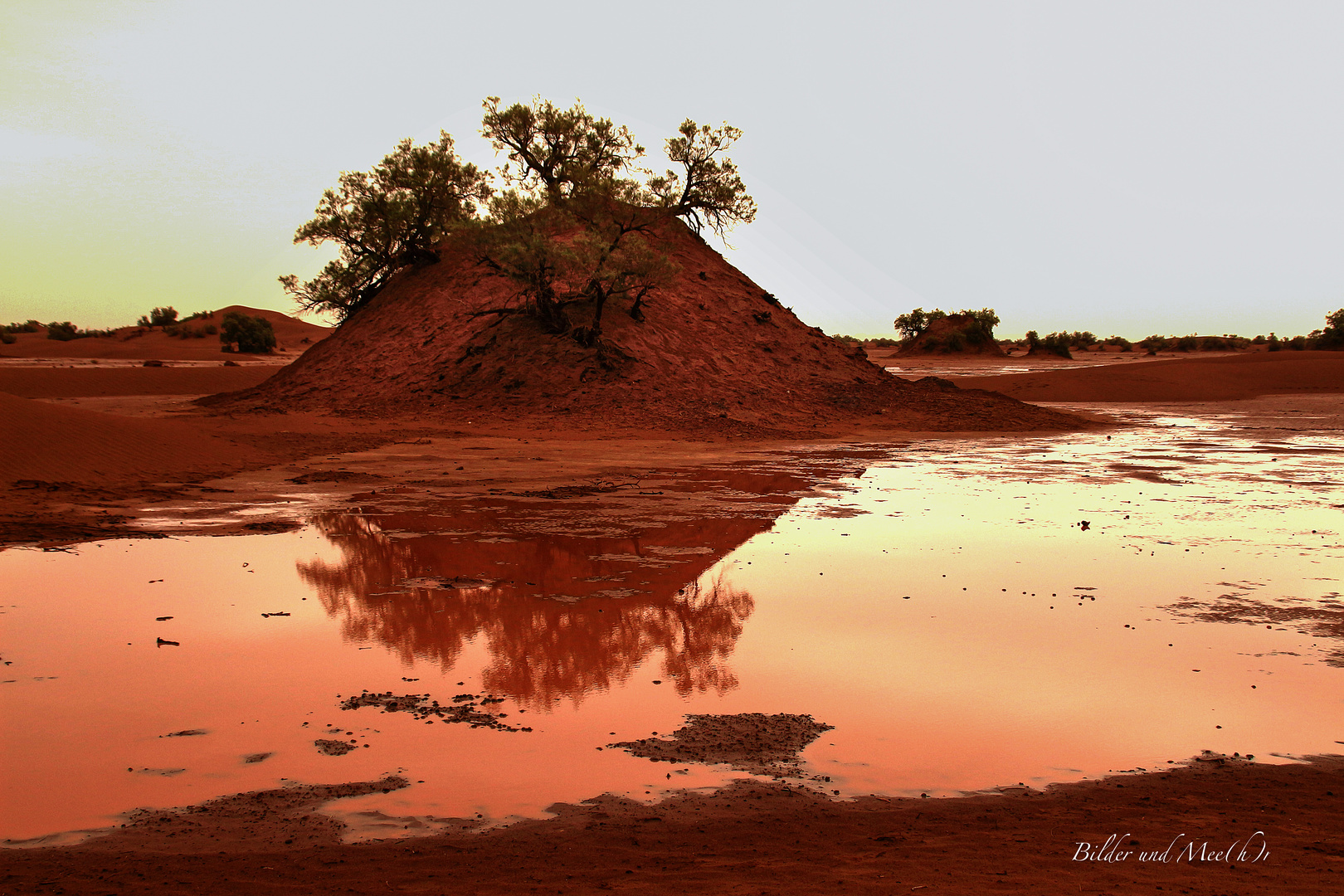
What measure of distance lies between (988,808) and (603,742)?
79.7 inches

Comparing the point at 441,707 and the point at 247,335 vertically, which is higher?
the point at 247,335

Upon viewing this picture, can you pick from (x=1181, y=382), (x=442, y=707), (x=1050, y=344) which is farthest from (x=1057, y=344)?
(x=442, y=707)

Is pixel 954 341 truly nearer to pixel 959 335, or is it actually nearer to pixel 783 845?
pixel 959 335

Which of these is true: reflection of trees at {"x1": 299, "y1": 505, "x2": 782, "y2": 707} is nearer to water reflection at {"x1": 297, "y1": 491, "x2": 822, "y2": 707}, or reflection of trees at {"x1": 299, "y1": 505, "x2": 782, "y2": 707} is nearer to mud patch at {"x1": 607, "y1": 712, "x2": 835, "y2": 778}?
water reflection at {"x1": 297, "y1": 491, "x2": 822, "y2": 707}

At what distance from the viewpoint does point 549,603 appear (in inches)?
296

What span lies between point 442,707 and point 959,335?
66230 mm

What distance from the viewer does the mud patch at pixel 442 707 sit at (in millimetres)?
5125

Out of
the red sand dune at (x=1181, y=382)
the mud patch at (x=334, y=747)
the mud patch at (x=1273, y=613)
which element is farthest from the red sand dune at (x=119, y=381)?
the mud patch at (x=1273, y=613)

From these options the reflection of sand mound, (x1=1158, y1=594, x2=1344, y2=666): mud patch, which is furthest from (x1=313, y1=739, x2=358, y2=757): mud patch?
the reflection of sand mound

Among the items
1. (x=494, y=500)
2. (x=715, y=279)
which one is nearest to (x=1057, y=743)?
(x=494, y=500)

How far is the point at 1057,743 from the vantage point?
16.0ft

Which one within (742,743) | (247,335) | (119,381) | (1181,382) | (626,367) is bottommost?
(742,743)

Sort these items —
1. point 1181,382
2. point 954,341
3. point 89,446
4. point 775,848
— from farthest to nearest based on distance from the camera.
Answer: point 954,341 → point 1181,382 → point 89,446 → point 775,848

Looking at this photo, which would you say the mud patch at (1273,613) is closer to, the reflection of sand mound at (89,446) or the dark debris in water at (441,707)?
the dark debris in water at (441,707)
